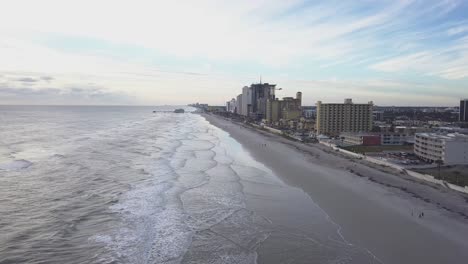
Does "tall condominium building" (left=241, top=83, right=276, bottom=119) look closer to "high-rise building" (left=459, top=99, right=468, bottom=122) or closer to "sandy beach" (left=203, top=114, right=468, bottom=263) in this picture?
"high-rise building" (left=459, top=99, right=468, bottom=122)

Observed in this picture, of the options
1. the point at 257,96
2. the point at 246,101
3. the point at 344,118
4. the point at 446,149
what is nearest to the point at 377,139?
the point at 446,149

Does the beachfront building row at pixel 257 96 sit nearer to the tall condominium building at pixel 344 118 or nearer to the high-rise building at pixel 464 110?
the high-rise building at pixel 464 110

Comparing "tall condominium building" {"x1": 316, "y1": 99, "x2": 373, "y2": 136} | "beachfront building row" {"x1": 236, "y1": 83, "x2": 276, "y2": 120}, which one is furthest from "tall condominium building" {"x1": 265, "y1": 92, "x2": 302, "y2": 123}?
"tall condominium building" {"x1": 316, "y1": 99, "x2": 373, "y2": 136}

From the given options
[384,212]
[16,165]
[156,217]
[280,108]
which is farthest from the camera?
[280,108]

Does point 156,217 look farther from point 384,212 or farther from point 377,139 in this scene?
point 377,139

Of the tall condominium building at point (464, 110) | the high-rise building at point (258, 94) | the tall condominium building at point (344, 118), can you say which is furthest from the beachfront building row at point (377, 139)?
the high-rise building at point (258, 94)

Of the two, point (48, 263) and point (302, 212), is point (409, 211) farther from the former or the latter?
point (48, 263)
